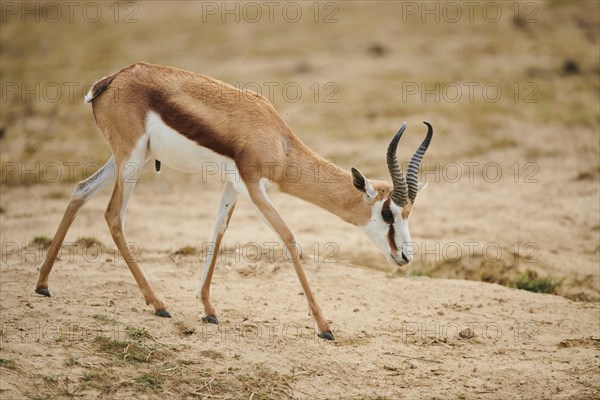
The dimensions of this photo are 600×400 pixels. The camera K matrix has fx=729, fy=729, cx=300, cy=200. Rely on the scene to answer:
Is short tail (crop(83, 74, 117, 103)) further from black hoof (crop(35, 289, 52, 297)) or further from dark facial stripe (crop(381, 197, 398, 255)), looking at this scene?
dark facial stripe (crop(381, 197, 398, 255))

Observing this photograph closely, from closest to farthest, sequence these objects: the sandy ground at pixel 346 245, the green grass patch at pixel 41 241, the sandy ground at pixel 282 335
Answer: the sandy ground at pixel 282 335, the sandy ground at pixel 346 245, the green grass patch at pixel 41 241

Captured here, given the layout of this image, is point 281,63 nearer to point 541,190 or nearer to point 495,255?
point 541,190

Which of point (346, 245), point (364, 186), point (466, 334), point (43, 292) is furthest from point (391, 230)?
point (43, 292)

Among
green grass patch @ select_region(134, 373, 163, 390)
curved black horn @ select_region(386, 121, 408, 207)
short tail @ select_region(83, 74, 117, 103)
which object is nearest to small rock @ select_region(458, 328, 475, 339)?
curved black horn @ select_region(386, 121, 408, 207)

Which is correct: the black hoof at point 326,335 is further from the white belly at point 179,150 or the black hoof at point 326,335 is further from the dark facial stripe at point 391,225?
the white belly at point 179,150

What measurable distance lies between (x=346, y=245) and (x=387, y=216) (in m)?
3.58

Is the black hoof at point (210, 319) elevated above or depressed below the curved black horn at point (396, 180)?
below

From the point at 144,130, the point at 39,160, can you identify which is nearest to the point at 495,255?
the point at 144,130

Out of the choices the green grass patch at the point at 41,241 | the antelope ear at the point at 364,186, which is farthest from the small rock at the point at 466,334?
the green grass patch at the point at 41,241

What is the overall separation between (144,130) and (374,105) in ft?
41.2

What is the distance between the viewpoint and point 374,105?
66.9 ft

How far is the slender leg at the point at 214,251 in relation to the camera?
28.7 feet

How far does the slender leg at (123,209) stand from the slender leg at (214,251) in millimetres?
484

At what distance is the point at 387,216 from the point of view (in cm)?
860
